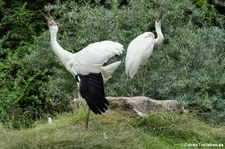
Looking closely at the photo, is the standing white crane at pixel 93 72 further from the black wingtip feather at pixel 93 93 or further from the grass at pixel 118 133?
the grass at pixel 118 133

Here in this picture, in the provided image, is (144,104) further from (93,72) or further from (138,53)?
(93,72)

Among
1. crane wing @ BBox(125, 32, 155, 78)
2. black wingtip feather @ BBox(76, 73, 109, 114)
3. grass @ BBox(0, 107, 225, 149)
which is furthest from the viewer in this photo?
crane wing @ BBox(125, 32, 155, 78)

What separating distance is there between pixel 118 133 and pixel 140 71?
7.49ft

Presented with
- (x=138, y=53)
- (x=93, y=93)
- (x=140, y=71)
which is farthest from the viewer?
(x=140, y=71)

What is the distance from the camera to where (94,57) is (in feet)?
21.9

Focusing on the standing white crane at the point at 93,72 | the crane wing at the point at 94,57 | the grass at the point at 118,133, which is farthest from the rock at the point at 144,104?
the crane wing at the point at 94,57

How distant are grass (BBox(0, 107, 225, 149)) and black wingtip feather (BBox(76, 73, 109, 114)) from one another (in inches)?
12.2

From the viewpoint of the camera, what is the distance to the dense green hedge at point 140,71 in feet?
27.1

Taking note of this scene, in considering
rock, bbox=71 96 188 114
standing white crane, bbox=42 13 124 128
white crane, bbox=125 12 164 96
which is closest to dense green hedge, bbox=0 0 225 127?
rock, bbox=71 96 188 114

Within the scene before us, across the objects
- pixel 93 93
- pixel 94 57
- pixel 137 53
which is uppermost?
pixel 94 57

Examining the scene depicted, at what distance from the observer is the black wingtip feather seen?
661cm

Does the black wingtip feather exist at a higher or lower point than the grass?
higher

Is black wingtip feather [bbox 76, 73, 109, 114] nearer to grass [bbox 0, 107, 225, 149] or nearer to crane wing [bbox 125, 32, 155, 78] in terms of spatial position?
grass [bbox 0, 107, 225, 149]

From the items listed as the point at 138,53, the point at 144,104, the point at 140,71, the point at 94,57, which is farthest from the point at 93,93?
the point at 140,71
